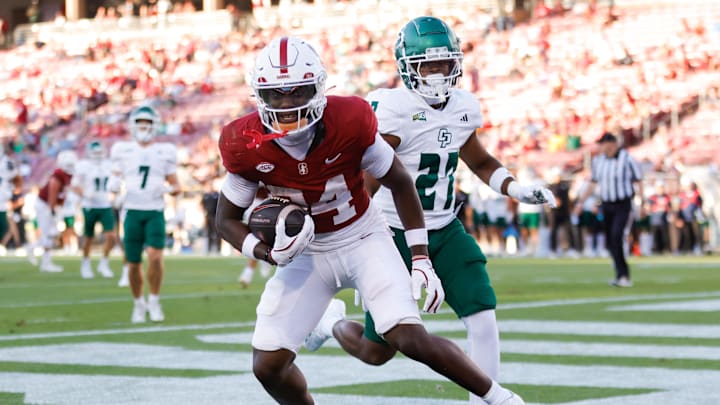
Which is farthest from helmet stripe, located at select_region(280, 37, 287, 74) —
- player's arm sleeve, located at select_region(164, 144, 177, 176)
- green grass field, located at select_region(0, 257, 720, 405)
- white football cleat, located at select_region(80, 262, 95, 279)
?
white football cleat, located at select_region(80, 262, 95, 279)

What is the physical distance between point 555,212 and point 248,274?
10407 mm

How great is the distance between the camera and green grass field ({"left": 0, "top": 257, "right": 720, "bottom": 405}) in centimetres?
626

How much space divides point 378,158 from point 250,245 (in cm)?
55

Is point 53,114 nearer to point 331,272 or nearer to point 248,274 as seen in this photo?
point 248,274

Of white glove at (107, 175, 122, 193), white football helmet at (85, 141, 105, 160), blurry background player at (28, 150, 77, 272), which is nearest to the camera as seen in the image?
white glove at (107, 175, 122, 193)

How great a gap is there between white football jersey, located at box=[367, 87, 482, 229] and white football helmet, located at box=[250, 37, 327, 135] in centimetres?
100

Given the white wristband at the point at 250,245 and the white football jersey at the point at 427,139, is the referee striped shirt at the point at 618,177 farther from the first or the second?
the white wristband at the point at 250,245

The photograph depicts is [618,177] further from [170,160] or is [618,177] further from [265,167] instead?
[265,167]

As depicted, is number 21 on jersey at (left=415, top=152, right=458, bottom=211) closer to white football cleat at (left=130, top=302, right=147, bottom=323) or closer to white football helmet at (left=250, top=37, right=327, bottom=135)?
white football helmet at (left=250, top=37, right=327, bottom=135)

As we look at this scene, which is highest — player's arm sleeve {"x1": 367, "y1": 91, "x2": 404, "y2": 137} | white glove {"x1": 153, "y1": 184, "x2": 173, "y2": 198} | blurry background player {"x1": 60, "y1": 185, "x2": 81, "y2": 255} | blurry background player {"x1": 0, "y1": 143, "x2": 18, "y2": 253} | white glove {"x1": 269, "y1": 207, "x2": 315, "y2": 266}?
player's arm sleeve {"x1": 367, "y1": 91, "x2": 404, "y2": 137}

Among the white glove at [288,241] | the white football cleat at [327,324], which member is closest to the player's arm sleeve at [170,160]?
the white football cleat at [327,324]

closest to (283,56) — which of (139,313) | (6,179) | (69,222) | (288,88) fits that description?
(288,88)

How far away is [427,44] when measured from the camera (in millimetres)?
5645

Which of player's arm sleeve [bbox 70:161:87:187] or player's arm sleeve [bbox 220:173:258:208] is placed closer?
player's arm sleeve [bbox 220:173:258:208]
